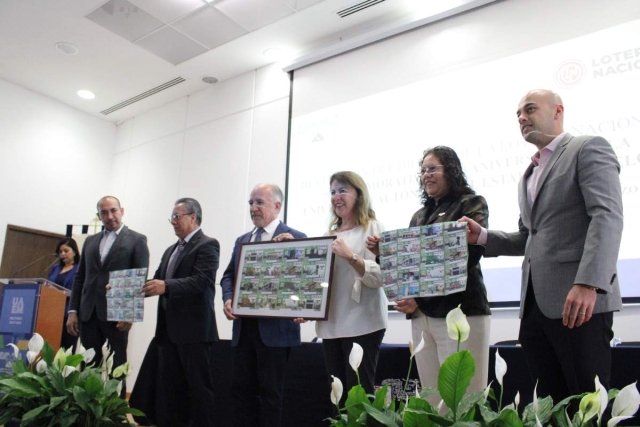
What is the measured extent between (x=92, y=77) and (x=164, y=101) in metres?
0.89

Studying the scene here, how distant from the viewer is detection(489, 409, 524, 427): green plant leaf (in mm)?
868

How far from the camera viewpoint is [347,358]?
6.48ft

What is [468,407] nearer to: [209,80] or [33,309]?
[33,309]

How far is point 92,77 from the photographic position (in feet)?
19.9

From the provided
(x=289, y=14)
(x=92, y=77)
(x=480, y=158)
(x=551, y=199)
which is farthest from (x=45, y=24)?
(x=551, y=199)

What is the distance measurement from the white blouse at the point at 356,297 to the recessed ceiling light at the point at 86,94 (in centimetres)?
547


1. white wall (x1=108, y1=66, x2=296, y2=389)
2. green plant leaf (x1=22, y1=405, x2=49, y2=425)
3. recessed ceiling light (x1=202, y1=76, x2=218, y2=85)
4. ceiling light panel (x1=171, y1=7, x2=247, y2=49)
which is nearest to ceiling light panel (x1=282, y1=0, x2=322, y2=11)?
ceiling light panel (x1=171, y1=7, x2=247, y2=49)

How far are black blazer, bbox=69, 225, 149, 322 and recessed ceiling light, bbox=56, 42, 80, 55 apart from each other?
3054 mm

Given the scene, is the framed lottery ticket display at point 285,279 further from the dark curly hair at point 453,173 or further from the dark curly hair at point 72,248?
the dark curly hair at point 72,248

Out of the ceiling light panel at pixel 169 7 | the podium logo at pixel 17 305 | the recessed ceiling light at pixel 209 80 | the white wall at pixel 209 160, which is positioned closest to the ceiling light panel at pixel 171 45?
the ceiling light panel at pixel 169 7

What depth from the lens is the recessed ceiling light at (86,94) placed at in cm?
641

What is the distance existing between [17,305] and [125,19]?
285 cm

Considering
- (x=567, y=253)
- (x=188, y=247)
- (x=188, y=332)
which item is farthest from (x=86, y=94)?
(x=567, y=253)

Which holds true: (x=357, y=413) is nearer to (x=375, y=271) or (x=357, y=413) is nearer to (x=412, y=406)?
(x=412, y=406)
